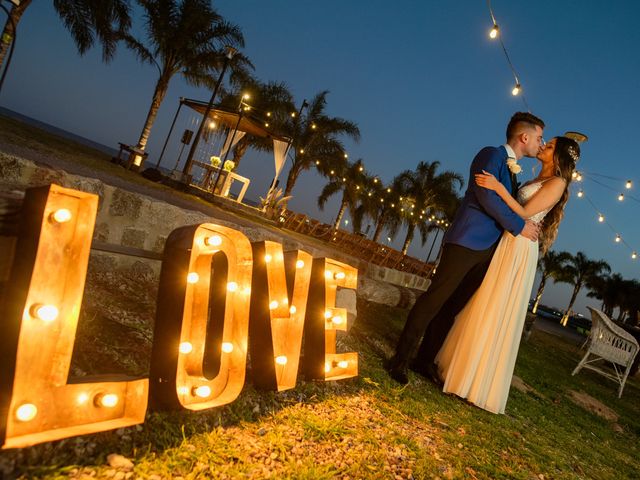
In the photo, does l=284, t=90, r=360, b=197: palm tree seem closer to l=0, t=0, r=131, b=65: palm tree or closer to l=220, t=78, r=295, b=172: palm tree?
l=220, t=78, r=295, b=172: palm tree

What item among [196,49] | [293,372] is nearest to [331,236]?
[196,49]

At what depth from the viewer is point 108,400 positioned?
4.50ft

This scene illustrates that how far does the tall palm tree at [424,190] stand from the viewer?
39.5m

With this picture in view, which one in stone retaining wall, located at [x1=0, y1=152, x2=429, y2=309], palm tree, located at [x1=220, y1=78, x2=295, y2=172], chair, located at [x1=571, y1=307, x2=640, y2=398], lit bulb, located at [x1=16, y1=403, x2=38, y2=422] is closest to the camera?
lit bulb, located at [x1=16, y1=403, x2=38, y2=422]

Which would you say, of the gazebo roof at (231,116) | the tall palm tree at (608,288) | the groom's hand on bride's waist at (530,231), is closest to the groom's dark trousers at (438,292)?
the groom's hand on bride's waist at (530,231)

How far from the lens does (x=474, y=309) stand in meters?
3.37

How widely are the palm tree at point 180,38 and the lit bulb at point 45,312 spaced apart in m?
20.1

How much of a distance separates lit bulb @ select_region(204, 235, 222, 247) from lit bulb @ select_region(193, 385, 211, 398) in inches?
25.4

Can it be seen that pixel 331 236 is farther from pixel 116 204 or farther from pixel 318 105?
pixel 116 204

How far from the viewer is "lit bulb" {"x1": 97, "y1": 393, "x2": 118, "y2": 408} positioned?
1356 millimetres

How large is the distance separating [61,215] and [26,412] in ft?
2.05

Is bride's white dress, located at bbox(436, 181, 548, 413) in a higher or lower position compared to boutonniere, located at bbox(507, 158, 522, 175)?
lower

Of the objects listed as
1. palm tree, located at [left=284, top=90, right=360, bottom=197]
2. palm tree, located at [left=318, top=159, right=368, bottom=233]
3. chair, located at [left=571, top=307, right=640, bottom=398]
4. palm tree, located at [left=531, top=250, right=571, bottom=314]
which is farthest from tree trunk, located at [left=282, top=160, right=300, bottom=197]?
palm tree, located at [left=531, top=250, right=571, bottom=314]

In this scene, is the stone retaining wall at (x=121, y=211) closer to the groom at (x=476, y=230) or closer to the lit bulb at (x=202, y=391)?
the lit bulb at (x=202, y=391)
